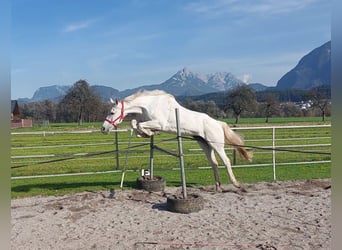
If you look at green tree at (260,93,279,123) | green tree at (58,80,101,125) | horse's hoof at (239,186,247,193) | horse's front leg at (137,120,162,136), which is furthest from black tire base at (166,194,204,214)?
green tree at (260,93,279,123)

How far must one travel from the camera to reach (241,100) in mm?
59281

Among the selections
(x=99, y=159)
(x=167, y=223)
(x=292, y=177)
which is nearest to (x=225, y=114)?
(x=99, y=159)

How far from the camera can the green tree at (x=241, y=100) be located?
58.4m

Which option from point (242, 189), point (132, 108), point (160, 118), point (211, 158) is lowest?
point (242, 189)

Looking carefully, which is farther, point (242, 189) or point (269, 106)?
point (269, 106)

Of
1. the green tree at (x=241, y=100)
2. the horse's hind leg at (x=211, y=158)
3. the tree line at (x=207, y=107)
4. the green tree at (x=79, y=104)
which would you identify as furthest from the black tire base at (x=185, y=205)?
the green tree at (x=241, y=100)

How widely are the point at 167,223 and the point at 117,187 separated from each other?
8.28 feet

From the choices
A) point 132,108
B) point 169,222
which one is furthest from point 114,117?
point 169,222

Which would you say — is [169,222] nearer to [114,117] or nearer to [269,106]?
[114,117]

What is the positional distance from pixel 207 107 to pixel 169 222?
46377 millimetres

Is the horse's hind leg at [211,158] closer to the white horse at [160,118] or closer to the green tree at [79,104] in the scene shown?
the white horse at [160,118]

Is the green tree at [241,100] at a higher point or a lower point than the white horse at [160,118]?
higher

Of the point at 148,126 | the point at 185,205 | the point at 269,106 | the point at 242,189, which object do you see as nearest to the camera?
the point at 185,205

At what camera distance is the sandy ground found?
3.70 meters
